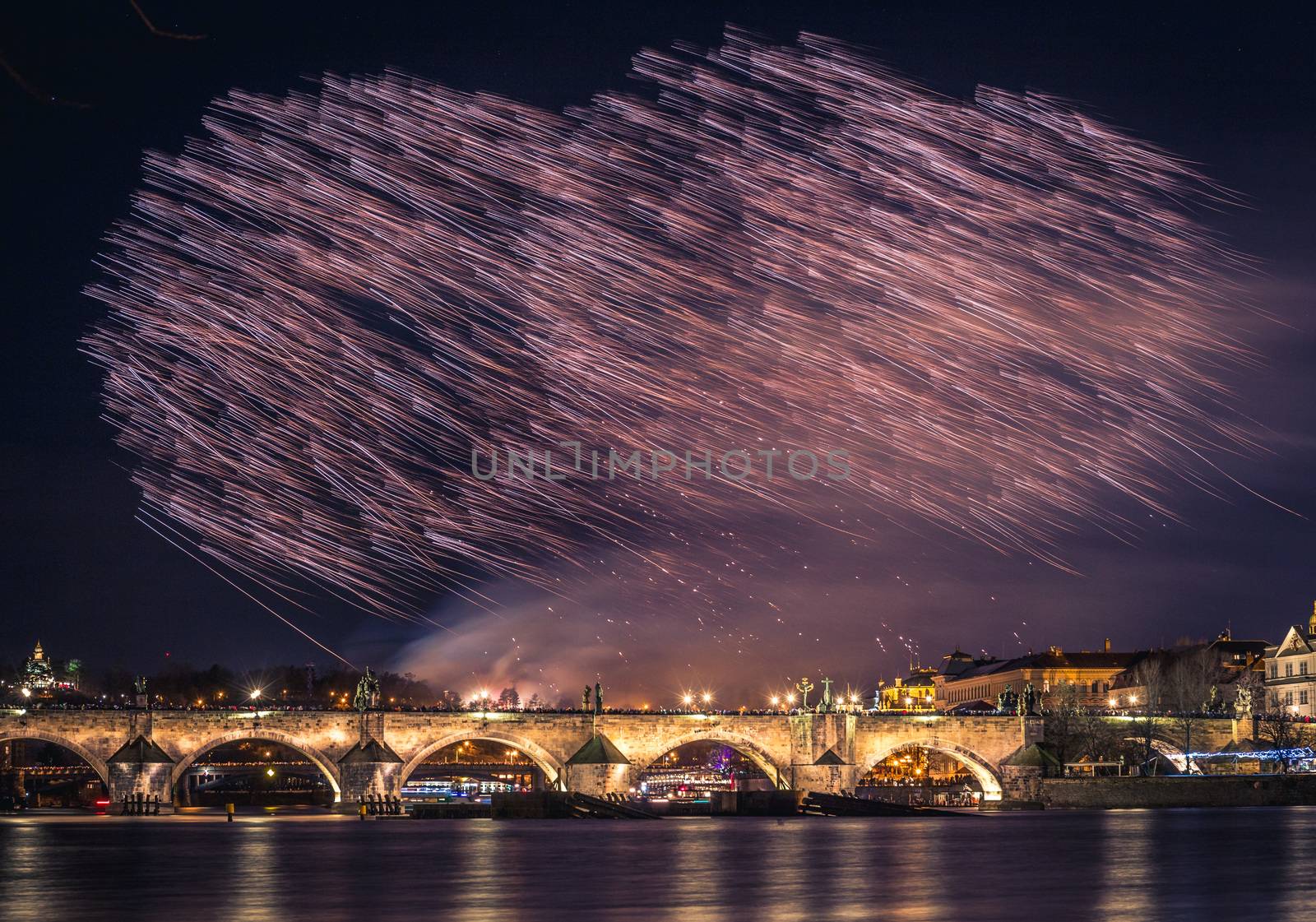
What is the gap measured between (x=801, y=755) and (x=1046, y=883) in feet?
203

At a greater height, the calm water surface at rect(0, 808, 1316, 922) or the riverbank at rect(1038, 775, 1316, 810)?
the calm water surface at rect(0, 808, 1316, 922)

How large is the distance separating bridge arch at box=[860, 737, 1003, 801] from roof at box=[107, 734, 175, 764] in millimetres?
38881

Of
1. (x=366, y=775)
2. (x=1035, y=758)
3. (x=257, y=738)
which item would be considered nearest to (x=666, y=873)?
(x=366, y=775)

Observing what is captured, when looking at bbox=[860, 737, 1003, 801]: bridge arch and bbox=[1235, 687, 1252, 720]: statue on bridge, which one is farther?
bbox=[1235, 687, 1252, 720]: statue on bridge

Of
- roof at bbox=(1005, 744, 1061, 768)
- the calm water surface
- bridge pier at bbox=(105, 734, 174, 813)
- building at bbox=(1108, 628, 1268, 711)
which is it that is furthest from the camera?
building at bbox=(1108, 628, 1268, 711)

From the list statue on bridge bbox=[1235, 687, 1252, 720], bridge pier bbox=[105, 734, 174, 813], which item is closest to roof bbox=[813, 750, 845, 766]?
statue on bridge bbox=[1235, 687, 1252, 720]

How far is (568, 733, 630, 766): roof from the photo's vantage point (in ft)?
287

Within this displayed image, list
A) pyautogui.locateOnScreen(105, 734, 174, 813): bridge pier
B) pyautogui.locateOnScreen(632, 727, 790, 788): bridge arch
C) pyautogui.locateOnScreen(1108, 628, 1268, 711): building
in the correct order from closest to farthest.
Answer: pyautogui.locateOnScreen(105, 734, 174, 813): bridge pier → pyautogui.locateOnScreen(632, 727, 790, 788): bridge arch → pyautogui.locateOnScreen(1108, 628, 1268, 711): building

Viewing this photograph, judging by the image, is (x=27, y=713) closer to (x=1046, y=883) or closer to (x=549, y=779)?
(x=549, y=779)

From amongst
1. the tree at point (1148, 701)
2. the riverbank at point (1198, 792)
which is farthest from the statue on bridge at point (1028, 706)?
the tree at point (1148, 701)

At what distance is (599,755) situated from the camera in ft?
289

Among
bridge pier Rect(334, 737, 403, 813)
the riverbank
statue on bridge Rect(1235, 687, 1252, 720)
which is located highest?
statue on bridge Rect(1235, 687, 1252, 720)

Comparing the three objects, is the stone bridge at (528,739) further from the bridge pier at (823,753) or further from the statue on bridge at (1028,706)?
the statue on bridge at (1028,706)

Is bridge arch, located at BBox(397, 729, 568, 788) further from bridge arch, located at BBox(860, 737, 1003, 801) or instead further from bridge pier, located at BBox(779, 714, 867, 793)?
bridge arch, located at BBox(860, 737, 1003, 801)
